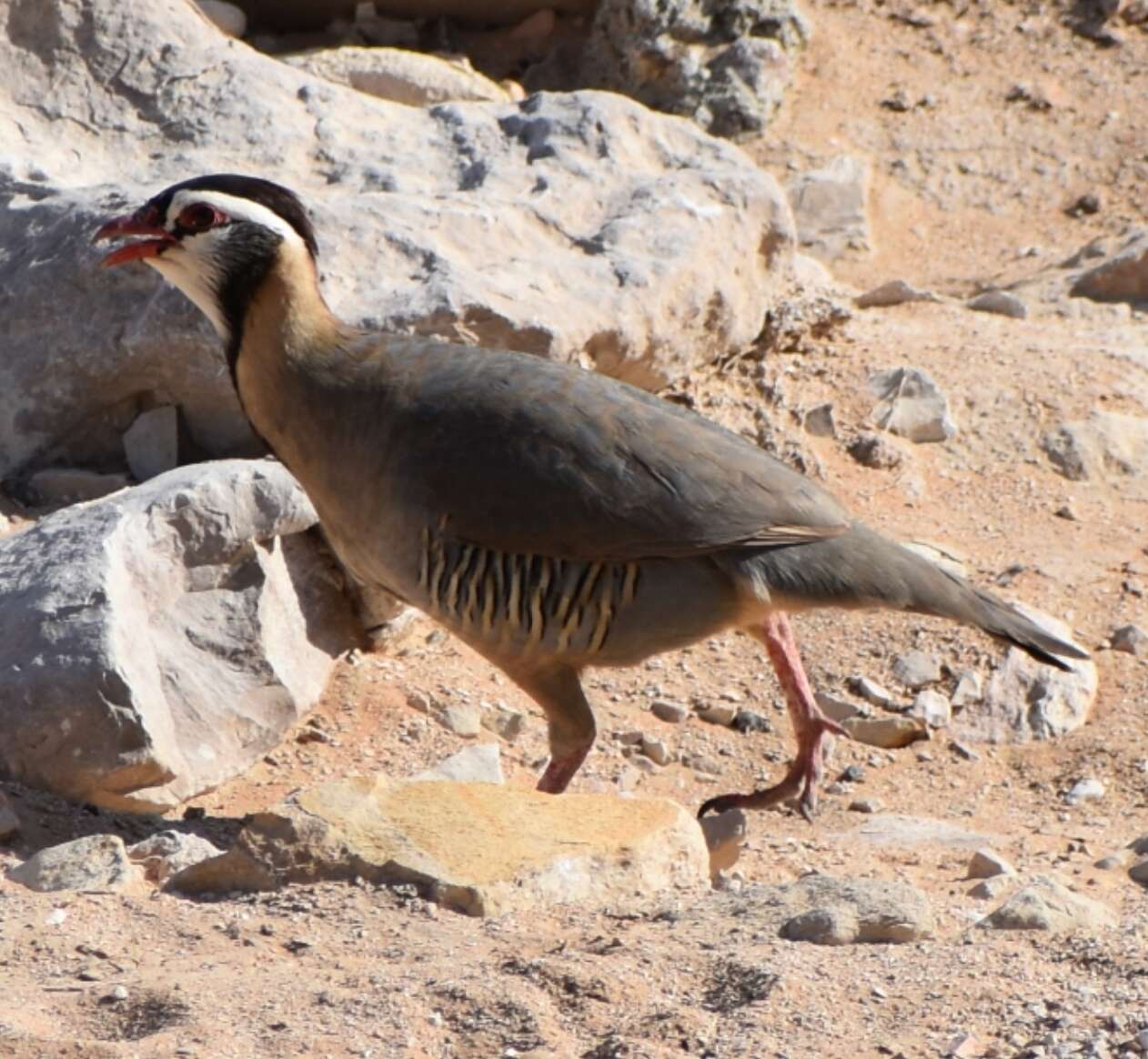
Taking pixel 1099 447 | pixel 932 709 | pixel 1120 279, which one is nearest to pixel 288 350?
pixel 932 709

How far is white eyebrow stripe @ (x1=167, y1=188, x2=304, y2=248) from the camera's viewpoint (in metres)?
6.37

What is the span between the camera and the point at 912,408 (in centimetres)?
943

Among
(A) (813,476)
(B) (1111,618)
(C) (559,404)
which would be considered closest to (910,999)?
(C) (559,404)

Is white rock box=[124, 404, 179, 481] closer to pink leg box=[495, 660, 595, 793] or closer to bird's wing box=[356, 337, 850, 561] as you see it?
bird's wing box=[356, 337, 850, 561]

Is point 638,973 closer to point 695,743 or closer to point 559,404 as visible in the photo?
point 559,404

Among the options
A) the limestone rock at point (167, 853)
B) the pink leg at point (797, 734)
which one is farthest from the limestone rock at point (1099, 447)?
the limestone rock at point (167, 853)

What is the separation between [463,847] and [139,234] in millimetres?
2393

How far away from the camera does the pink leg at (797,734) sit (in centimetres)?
663

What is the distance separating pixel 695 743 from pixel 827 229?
536cm

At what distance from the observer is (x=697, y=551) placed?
6039 millimetres

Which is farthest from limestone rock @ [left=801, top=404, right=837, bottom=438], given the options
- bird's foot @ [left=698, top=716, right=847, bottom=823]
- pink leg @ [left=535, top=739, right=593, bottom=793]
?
pink leg @ [left=535, top=739, right=593, bottom=793]

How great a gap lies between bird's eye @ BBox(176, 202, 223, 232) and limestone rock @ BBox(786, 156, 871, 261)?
5965 millimetres

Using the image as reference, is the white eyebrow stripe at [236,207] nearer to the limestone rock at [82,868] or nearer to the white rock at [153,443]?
the white rock at [153,443]

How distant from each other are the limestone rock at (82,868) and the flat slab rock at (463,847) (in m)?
0.15
